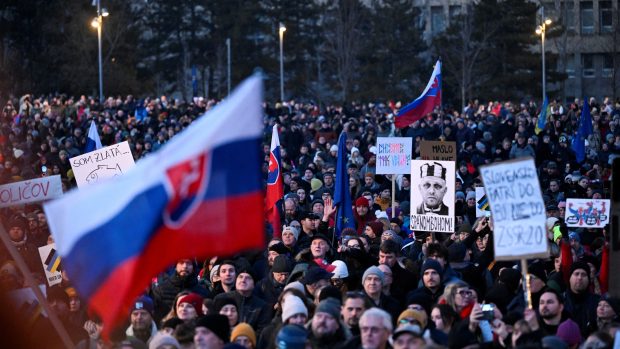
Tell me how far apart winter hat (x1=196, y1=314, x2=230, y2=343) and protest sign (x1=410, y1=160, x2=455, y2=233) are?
4955 millimetres

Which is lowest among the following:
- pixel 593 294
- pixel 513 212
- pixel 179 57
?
pixel 593 294

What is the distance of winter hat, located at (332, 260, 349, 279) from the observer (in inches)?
484

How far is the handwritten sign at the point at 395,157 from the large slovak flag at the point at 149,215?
12603 millimetres

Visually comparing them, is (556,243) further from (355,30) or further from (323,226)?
(355,30)

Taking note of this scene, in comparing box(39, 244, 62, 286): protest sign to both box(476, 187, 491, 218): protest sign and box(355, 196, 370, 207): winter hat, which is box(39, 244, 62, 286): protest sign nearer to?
box(476, 187, 491, 218): protest sign

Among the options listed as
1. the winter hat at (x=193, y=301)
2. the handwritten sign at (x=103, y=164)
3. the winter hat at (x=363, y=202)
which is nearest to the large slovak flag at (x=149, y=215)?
the winter hat at (x=193, y=301)

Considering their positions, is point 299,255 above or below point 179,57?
below

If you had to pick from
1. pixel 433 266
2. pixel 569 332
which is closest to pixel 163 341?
pixel 569 332

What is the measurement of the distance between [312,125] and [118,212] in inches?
1238

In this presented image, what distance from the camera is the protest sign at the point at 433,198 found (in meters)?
14.3

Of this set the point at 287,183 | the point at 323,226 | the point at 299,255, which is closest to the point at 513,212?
the point at 299,255

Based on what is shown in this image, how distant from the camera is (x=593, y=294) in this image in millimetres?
11828

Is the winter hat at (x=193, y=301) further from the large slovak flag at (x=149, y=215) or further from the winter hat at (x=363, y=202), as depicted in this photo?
the winter hat at (x=363, y=202)

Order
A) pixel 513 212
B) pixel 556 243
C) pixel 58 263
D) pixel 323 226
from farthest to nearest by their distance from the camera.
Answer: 1. pixel 323 226
2. pixel 556 243
3. pixel 58 263
4. pixel 513 212
